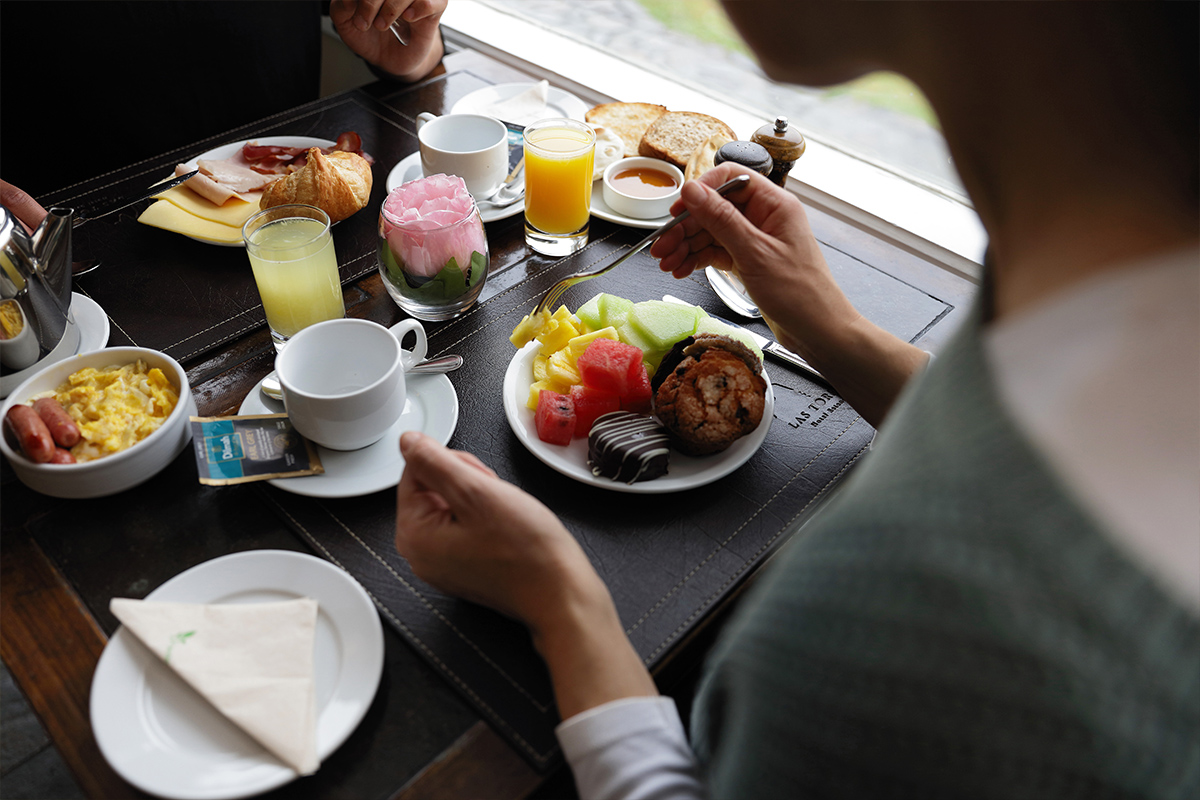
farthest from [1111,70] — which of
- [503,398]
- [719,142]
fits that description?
[719,142]

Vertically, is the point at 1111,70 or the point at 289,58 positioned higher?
the point at 1111,70

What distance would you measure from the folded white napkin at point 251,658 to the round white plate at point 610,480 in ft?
1.12

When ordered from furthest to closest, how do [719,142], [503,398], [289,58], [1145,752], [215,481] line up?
[289,58] < [719,142] < [503,398] < [215,481] < [1145,752]

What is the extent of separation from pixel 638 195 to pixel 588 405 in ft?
2.05

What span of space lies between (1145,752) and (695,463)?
24.4 inches

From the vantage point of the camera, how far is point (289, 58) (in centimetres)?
217

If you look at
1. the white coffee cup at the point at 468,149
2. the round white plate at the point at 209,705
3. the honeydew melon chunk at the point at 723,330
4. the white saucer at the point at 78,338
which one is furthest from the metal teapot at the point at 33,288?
the honeydew melon chunk at the point at 723,330

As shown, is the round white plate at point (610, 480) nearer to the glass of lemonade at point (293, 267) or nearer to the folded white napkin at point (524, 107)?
the glass of lemonade at point (293, 267)

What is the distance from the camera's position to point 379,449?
0.98 metres

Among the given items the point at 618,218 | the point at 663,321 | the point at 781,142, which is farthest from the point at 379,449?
the point at 781,142

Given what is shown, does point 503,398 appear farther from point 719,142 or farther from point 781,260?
point 719,142

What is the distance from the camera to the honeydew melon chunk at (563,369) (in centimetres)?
104

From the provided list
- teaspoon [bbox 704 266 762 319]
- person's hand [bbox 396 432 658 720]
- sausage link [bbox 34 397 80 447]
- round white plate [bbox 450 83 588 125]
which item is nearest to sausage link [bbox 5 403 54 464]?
sausage link [bbox 34 397 80 447]

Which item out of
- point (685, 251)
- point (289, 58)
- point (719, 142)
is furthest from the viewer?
point (289, 58)
